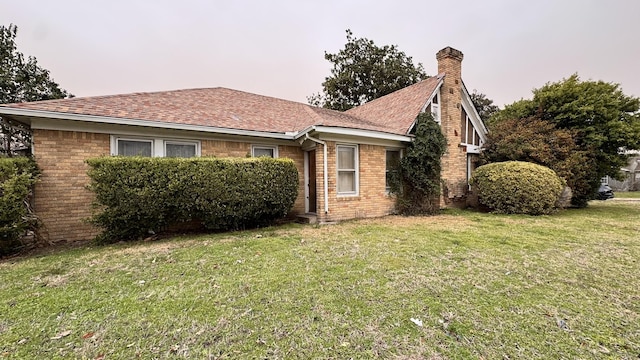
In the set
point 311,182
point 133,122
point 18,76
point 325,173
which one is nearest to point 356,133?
point 325,173

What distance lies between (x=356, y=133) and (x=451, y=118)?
17.6 ft

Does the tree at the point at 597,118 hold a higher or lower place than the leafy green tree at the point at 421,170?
higher

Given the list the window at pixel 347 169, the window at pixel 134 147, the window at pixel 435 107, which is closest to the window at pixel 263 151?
the window at pixel 347 169

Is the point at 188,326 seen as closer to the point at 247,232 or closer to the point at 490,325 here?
the point at 490,325

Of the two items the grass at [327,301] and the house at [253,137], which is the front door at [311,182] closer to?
the house at [253,137]

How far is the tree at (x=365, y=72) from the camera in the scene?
25.1 meters

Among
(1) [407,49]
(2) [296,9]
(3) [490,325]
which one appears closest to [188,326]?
(3) [490,325]

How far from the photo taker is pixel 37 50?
51.3 ft

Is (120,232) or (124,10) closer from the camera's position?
(120,232)

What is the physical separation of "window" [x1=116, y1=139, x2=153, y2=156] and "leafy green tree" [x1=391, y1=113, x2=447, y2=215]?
319 inches

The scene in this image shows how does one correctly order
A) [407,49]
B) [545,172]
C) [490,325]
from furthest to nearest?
[407,49], [545,172], [490,325]

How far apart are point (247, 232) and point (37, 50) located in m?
19.8

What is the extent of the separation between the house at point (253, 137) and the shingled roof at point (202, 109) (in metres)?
0.03

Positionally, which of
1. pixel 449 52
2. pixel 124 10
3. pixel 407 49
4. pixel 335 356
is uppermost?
pixel 407 49
